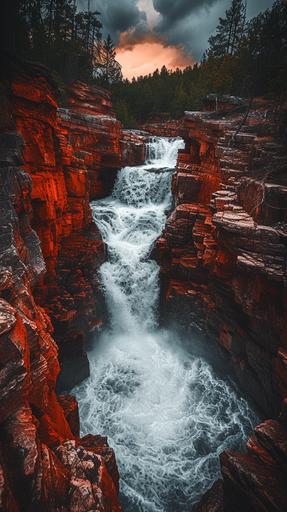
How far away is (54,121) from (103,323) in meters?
11.1

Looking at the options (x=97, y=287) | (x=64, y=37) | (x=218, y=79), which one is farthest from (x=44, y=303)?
(x=64, y=37)

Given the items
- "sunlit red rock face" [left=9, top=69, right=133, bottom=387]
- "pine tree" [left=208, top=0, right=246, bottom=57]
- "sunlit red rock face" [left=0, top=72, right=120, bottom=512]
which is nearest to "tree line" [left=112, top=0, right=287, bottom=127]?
"pine tree" [left=208, top=0, right=246, bottom=57]

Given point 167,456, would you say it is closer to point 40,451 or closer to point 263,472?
point 263,472

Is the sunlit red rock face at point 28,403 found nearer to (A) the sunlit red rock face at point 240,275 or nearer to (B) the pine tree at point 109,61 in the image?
(A) the sunlit red rock face at point 240,275

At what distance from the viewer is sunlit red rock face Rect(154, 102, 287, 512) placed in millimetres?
7176

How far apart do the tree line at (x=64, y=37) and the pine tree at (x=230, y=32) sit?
53.6ft

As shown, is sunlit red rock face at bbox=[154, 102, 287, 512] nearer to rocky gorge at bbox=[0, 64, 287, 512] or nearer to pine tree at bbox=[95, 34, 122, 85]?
rocky gorge at bbox=[0, 64, 287, 512]

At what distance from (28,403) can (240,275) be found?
8763mm

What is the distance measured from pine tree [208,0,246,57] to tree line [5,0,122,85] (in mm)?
16347

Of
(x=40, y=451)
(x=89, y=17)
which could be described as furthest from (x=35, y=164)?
(x=89, y=17)

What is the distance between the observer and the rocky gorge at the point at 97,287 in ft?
14.5

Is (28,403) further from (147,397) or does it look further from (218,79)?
(218,79)

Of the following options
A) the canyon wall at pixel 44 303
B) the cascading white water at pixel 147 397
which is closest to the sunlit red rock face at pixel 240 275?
the cascading white water at pixel 147 397

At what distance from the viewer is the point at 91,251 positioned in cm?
1602
